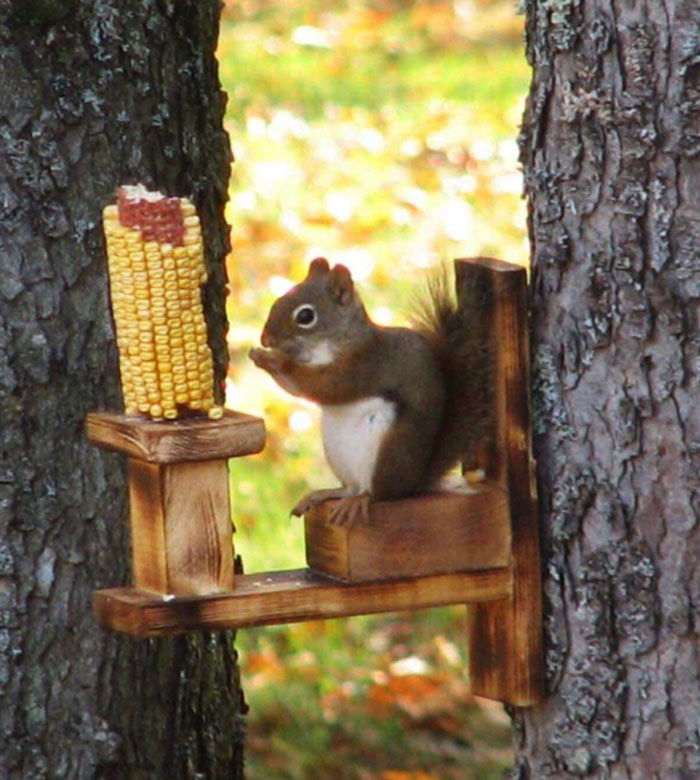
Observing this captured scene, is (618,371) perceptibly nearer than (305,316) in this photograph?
Yes

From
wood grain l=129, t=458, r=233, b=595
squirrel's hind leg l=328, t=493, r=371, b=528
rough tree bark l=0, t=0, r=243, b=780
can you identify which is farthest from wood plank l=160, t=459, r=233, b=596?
rough tree bark l=0, t=0, r=243, b=780

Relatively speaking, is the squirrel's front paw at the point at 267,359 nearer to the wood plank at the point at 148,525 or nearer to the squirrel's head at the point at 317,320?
the squirrel's head at the point at 317,320

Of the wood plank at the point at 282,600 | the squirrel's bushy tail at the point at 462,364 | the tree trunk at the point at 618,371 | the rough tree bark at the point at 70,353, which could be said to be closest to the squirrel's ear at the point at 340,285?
the squirrel's bushy tail at the point at 462,364

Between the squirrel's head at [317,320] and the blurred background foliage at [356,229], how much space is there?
0.46 feet

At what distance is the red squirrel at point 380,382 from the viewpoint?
7.64 ft

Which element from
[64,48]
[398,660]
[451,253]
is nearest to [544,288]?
[64,48]

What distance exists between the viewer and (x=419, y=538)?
231 centimetres

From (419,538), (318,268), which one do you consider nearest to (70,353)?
(318,268)

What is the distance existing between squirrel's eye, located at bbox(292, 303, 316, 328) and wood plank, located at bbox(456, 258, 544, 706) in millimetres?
195

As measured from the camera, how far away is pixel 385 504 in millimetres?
2295

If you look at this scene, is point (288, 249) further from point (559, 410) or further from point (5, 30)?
point (559, 410)

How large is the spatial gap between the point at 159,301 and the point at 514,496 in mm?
526

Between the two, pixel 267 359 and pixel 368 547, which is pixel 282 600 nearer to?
pixel 368 547

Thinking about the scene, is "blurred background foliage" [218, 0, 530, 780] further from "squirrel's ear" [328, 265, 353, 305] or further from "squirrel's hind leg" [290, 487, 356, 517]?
"squirrel's hind leg" [290, 487, 356, 517]
